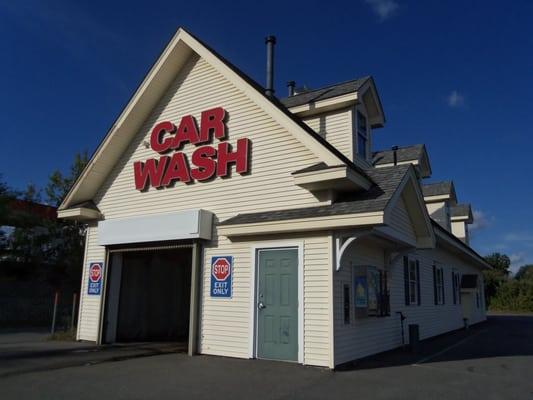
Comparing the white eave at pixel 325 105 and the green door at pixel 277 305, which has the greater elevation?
the white eave at pixel 325 105

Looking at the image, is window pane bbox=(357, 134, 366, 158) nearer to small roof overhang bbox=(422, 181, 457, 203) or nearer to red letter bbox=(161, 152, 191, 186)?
red letter bbox=(161, 152, 191, 186)

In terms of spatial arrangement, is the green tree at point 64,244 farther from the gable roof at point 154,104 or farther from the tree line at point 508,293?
the tree line at point 508,293

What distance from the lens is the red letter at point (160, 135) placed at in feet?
42.1

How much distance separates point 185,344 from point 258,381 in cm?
593

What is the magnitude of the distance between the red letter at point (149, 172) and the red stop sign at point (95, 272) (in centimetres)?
270

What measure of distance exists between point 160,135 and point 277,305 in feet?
20.5

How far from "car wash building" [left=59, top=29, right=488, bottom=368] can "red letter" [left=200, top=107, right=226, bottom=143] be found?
1.3 inches

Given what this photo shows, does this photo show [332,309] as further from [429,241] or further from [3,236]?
[3,236]

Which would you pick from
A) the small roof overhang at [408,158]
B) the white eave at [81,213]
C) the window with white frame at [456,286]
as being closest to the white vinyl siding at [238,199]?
the white eave at [81,213]

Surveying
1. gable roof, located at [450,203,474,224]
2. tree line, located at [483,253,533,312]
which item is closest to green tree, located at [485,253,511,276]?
tree line, located at [483,253,533,312]

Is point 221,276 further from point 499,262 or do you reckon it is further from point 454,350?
point 499,262

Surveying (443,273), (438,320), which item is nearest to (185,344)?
(438,320)

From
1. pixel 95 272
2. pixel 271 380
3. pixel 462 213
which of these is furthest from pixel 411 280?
pixel 462 213

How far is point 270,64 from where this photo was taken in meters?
14.2
